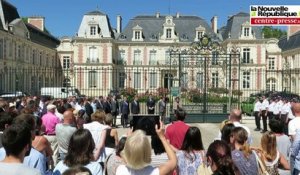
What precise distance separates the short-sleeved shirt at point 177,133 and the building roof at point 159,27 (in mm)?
49785

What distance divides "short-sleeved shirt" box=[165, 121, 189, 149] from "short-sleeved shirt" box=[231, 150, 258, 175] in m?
1.57

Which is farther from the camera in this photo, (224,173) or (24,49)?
(24,49)

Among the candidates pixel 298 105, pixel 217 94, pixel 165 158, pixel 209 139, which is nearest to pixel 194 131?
pixel 165 158

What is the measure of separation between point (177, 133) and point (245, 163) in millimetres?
1713

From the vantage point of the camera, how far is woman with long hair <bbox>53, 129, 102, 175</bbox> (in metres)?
4.42

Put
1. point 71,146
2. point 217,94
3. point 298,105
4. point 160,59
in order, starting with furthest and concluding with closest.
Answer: point 160,59
point 217,94
point 298,105
point 71,146

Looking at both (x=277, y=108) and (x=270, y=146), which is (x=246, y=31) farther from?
(x=270, y=146)

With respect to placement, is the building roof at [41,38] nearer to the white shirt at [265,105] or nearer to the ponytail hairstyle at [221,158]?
the white shirt at [265,105]

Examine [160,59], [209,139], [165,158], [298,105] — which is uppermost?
[160,59]

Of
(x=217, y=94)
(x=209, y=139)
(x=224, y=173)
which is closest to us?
(x=224, y=173)

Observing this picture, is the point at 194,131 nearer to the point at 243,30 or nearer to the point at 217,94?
the point at 217,94

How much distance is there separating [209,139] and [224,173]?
11178 millimetres

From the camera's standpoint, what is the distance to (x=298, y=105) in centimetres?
746

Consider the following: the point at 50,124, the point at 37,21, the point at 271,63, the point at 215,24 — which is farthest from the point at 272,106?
the point at 37,21
